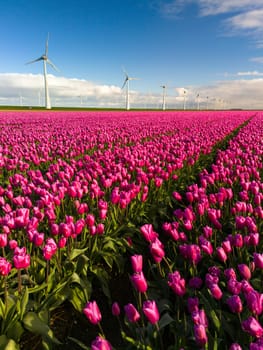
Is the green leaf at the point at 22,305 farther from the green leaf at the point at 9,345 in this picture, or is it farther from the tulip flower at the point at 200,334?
the tulip flower at the point at 200,334

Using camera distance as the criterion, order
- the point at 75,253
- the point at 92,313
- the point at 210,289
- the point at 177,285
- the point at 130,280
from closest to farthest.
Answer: the point at 92,313 → the point at 177,285 → the point at 210,289 → the point at 75,253 → the point at 130,280

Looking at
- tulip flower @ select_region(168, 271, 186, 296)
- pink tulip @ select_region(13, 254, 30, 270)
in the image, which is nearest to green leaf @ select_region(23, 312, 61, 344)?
pink tulip @ select_region(13, 254, 30, 270)

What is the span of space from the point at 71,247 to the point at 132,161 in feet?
10.7

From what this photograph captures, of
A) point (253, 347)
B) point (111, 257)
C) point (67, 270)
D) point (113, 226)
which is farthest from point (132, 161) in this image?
point (253, 347)

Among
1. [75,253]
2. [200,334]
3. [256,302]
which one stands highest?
[256,302]

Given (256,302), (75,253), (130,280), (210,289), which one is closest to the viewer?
(256,302)

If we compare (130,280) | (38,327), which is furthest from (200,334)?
(130,280)

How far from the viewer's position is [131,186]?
15.4ft

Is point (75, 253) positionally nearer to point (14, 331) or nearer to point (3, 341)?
point (14, 331)

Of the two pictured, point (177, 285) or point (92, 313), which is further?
point (177, 285)

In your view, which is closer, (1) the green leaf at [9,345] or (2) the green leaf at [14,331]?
(1) the green leaf at [9,345]

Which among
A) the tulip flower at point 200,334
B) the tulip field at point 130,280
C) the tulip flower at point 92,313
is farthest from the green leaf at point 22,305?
the tulip flower at point 200,334

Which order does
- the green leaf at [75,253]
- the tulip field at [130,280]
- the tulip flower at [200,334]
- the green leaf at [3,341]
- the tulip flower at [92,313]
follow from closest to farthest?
the tulip flower at [200,334] < the tulip flower at [92,313] < the tulip field at [130,280] < the green leaf at [3,341] < the green leaf at [75,253]

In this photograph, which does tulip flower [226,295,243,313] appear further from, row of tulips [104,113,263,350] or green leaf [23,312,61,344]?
green leaf [23,312,61,344]
